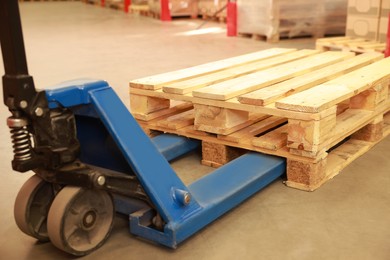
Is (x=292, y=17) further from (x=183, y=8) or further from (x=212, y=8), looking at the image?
(x=183, y=8)

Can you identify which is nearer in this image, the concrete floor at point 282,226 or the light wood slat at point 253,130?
the concrete floor at point 282,226

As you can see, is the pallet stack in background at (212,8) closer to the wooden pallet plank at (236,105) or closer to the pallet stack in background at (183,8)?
the pallet stack in background at (183,8)

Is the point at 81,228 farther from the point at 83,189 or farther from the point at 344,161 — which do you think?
the point at 344,161

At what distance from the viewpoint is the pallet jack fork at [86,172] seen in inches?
69.7

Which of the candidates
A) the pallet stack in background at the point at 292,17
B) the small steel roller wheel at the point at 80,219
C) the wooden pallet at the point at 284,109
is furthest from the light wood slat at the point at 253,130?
the pallet stack in background at the point at 292,17

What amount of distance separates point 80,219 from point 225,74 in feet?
5.49

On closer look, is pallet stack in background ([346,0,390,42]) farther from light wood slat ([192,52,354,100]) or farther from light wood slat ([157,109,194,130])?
light wood slat ([157,109,194,130])

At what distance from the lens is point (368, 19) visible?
5957mm

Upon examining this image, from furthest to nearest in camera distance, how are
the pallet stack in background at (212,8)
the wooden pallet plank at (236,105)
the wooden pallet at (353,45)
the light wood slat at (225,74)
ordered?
the pallet stack in background at (212,8) → the wooden pallet at (353,45) → the light wood slat at (225,74) → the wooden pallet plank at (236,105)

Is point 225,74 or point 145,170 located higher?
point 225,74

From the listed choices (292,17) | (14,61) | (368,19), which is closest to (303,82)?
(14,61)

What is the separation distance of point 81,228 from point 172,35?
7158 millimetres

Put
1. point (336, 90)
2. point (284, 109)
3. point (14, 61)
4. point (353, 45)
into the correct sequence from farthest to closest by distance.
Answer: point (353, 45) → point (336, 90) → point (284, 109) → point (14, 61)

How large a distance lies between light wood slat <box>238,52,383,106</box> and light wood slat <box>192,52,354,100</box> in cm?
7
